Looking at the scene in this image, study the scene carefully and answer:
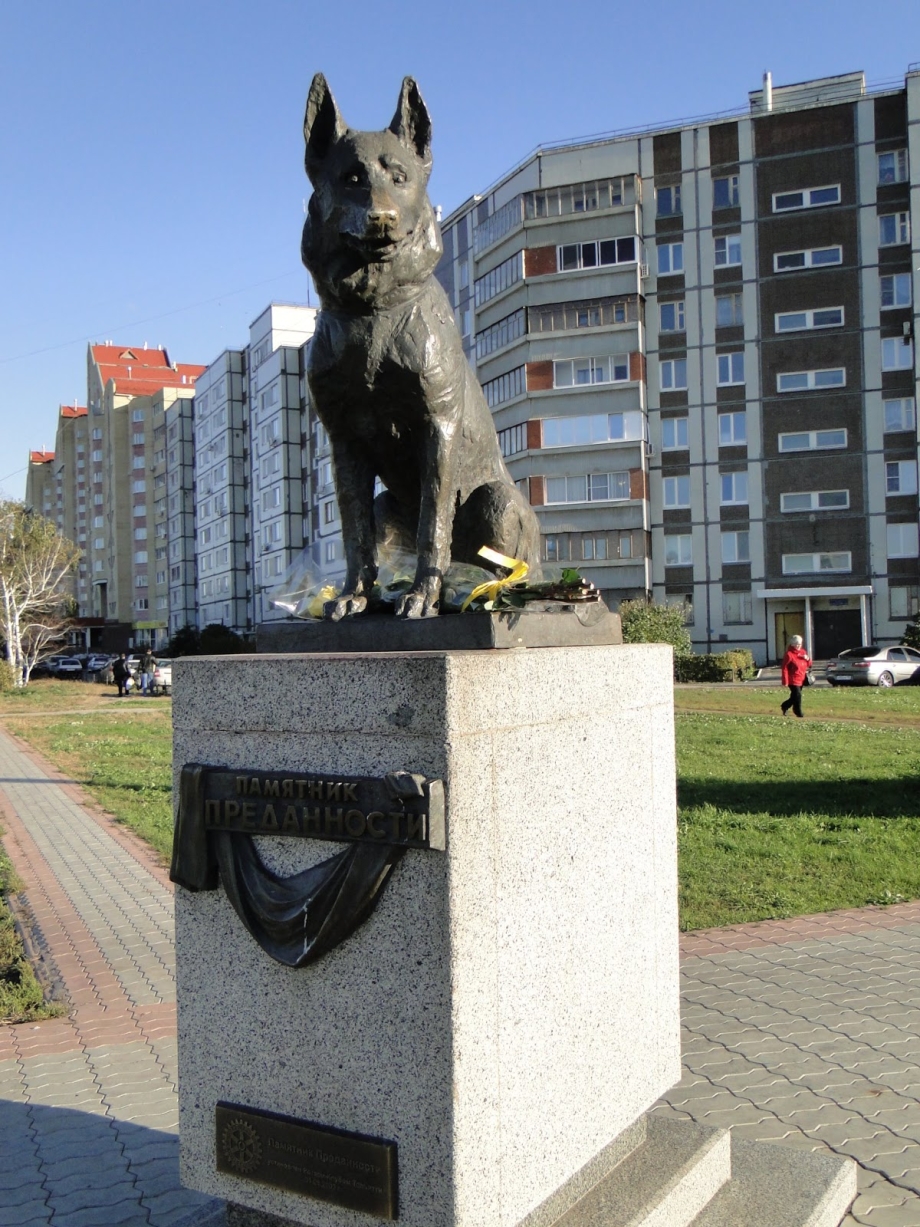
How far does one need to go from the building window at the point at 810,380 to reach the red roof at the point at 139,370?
6791cm

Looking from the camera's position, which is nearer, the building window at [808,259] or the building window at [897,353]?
the building window at [897,353]

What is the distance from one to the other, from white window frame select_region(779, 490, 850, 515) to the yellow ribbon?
42.6 meters

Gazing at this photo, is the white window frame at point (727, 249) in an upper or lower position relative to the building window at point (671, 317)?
upper

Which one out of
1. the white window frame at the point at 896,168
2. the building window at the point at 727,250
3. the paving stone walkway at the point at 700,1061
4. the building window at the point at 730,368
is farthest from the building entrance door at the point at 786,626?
the paving stone walkway at the point at 700,1061

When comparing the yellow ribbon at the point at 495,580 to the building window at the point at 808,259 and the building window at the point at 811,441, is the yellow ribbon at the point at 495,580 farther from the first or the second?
the building window at the point at 808,259

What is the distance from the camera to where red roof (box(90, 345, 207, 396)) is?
97562mm

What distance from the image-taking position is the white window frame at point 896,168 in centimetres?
4209

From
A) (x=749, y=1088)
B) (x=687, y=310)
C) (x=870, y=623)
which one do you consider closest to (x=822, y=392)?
(x=687, y=310)

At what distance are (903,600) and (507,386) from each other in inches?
739

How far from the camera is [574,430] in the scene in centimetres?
4525

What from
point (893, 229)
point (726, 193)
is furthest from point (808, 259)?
point (726, 193)

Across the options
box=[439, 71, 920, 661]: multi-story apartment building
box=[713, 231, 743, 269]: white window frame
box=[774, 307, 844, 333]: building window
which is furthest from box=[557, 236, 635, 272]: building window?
box=[774, 307, 844, 333]: building window

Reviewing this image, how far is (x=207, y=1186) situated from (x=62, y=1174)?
149 cm

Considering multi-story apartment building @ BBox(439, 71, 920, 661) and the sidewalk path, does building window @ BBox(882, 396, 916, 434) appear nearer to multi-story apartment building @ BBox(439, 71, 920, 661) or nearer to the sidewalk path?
multi-story apartment building @ BBox(439, 71, 920, 661)
